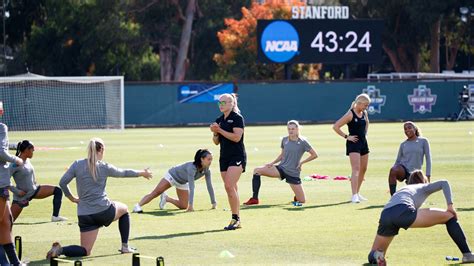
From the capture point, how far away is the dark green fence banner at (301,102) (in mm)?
54562

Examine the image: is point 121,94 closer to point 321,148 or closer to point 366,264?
point 321,148

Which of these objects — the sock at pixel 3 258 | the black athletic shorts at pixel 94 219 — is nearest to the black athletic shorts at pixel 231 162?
the black athletic shorts at pixel 94 219

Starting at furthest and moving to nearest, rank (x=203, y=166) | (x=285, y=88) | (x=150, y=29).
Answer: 1. (x=150, y=29)
2. (x=285, y=88)
3. (x=203, y=166)

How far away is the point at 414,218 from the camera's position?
1248cm

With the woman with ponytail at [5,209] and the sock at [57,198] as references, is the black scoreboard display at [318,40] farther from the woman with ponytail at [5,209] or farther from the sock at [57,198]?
the woman with ponytail at [5,209]

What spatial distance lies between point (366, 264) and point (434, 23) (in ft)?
213

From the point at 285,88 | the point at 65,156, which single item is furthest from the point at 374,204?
the point at 285,88

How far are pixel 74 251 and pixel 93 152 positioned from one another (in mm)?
1287

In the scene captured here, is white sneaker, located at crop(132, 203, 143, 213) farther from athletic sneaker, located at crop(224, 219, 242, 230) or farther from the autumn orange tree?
the autumn orange tree

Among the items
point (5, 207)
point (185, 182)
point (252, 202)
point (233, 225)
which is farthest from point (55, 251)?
point (252, 202)

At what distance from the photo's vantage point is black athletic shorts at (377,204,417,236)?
12.4m

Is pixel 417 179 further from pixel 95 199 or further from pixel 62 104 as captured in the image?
pixel 62 104

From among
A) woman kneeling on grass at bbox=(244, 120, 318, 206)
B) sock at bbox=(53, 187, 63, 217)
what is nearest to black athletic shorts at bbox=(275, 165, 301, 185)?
woman kneeling on grass at bbox=(244, 120, 318, 206)

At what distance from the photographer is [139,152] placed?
34.2 meters
